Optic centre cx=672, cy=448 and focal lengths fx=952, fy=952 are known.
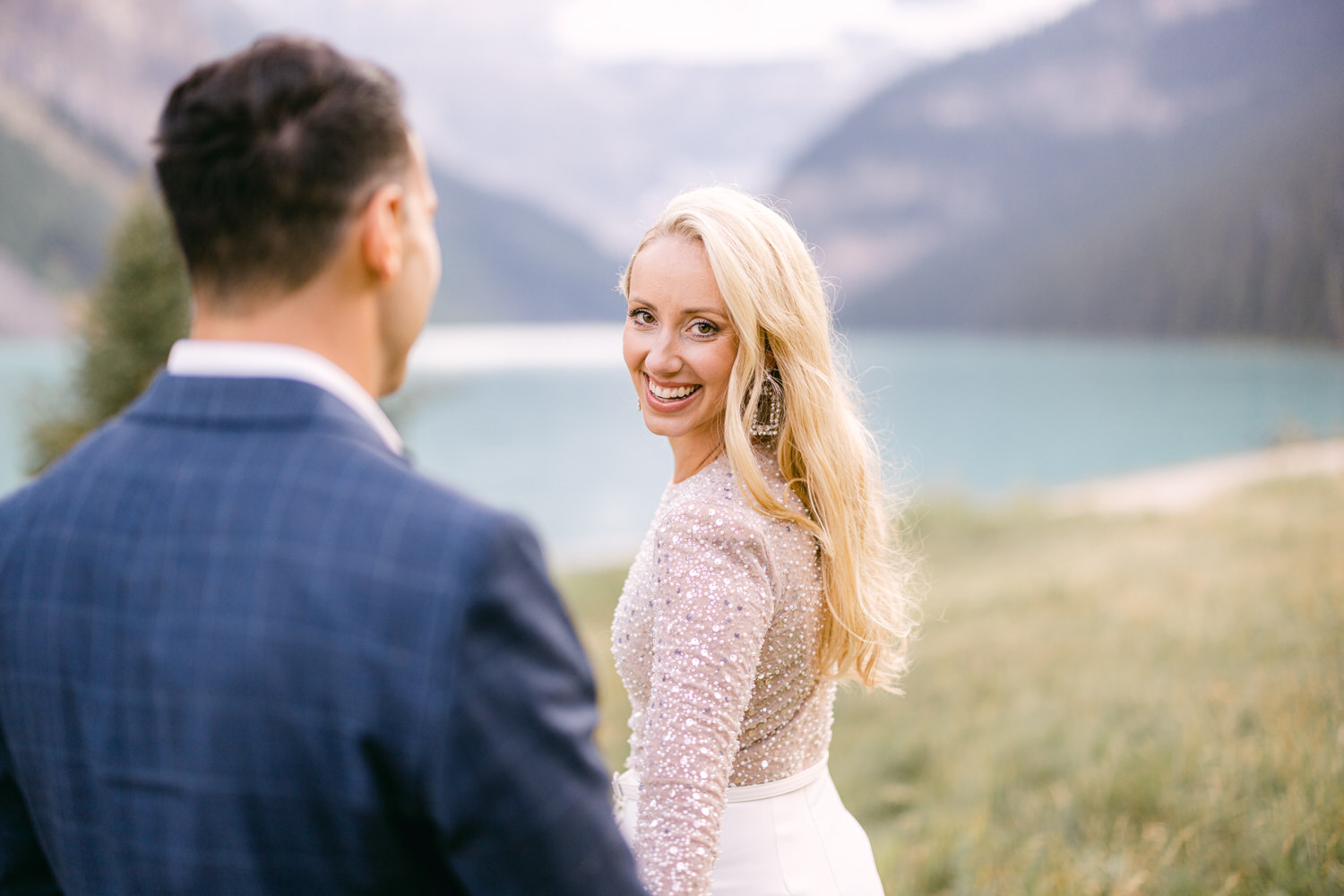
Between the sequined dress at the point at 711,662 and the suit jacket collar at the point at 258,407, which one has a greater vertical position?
the suit jacket collar at the point at 258,407

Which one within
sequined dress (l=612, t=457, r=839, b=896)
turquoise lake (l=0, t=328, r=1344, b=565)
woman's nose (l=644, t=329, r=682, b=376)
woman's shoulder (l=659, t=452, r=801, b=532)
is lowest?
turquoise lake (l=0, t=328, r=1344, b=565)

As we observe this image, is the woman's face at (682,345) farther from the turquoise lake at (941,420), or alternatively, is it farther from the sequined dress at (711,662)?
the turquoise lake at (941,420)

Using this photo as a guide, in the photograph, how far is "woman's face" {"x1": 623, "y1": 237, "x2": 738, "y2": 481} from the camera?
210 cm

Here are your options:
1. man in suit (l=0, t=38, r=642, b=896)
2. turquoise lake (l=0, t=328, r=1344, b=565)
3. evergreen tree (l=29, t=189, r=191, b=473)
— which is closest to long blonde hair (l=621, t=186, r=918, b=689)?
turquoise lake (l=0, t=328, r=1344, b=565)

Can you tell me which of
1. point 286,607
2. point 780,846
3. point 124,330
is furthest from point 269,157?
point 124,330

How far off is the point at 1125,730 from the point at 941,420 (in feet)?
233

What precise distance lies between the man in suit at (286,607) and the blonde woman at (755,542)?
692mm

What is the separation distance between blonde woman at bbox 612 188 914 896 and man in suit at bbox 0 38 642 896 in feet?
2.27

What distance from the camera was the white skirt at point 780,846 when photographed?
2.00 metres

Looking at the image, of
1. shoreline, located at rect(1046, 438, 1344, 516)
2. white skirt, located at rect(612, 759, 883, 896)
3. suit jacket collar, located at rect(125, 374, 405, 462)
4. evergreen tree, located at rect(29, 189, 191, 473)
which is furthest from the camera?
shoreline, located at rect(1046, 438, 1344, 516)

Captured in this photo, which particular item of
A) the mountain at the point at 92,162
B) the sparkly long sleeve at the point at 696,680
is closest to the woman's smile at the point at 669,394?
the sparkly long sleeve at the point at 696,680

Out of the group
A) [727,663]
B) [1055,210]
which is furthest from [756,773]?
[1055,210]

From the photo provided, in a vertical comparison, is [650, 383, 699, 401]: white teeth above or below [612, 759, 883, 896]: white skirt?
above

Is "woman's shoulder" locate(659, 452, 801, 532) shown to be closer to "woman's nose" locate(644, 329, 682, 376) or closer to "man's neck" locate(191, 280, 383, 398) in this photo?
"woman's nose" locate(644, 329, 682, 376)
